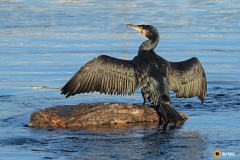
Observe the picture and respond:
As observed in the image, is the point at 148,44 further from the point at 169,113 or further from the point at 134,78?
the point at 169,113

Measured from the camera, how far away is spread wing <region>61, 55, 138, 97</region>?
727 cm

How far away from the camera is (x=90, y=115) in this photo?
23.2ft

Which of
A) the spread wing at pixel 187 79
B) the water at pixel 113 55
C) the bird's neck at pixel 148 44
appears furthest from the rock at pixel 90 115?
the bird's neck at pixel 148 44

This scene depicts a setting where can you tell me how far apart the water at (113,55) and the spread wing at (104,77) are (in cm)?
68

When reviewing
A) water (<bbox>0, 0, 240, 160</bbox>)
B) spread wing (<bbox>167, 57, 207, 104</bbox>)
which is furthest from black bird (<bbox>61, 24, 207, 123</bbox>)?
water (<bbox>0, 0, 240, 160</bbox>)

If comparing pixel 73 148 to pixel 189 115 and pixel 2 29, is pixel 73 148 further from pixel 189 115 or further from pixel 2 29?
pixel 2 29

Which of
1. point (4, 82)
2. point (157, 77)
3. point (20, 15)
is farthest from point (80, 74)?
point (20, 15)

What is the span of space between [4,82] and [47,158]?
15.5 ft

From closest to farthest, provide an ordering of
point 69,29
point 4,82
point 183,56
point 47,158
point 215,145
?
point 47,158, point 215,145, point 4,82, point 183,56, point 69,29

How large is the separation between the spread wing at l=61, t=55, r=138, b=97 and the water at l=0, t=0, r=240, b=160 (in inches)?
26.8

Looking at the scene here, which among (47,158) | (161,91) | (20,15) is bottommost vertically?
(47,158)

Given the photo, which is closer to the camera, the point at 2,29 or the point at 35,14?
the point at 2,29

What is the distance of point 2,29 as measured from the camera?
1644 centimetres

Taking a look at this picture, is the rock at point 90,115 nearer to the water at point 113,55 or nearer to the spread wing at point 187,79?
the water at point 113,55
